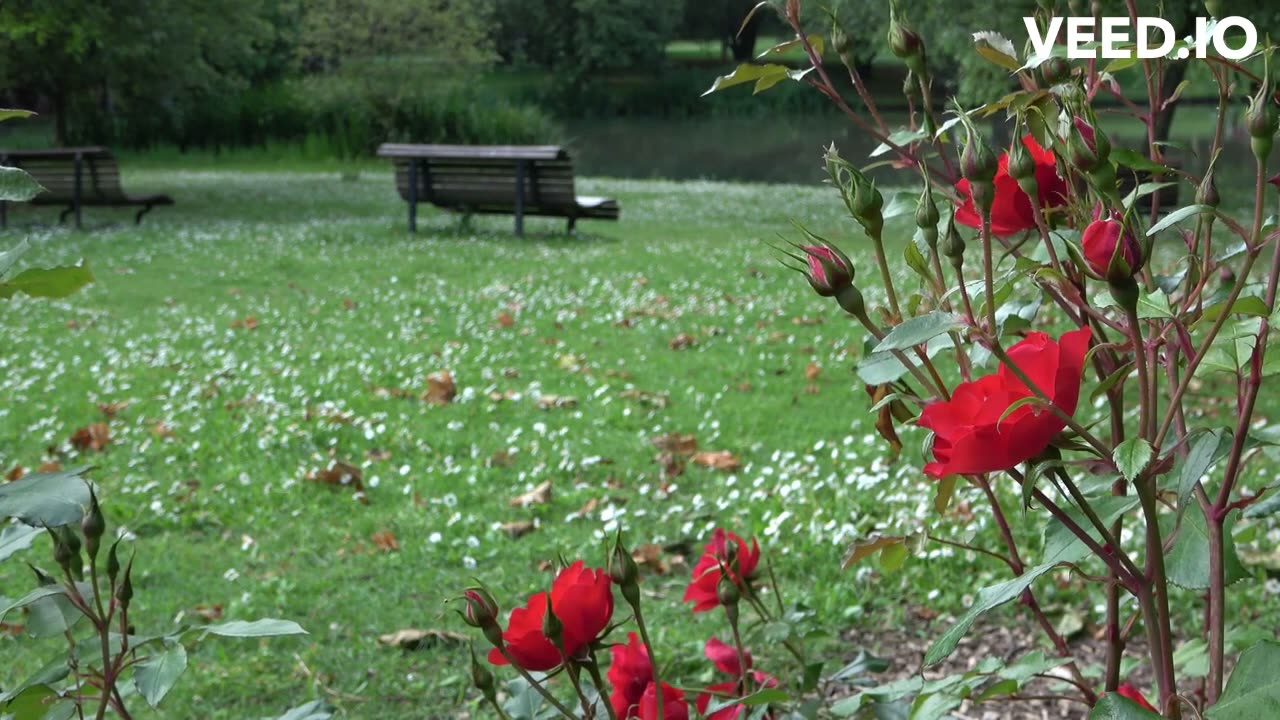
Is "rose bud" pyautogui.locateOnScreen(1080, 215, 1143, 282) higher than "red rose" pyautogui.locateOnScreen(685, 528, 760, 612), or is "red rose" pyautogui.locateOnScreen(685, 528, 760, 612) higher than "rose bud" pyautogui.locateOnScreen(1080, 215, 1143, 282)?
"rose bud" pyautogui.locateOnScreen(1080, 215, 1143, 282)

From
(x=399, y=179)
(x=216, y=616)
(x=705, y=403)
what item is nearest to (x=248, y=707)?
(x=216, y=616)

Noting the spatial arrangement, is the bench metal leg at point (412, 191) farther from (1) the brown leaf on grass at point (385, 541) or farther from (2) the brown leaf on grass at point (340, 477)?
(1) the brown leaf on grass at point (385, 541)

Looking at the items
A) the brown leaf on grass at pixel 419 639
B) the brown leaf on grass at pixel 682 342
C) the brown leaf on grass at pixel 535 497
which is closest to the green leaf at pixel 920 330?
the brown leaf on grass at pixel 419 639

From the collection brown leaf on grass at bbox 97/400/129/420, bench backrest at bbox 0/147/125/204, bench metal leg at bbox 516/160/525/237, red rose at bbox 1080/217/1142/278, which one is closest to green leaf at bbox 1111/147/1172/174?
red rose at bbox 1080/217/1142/278

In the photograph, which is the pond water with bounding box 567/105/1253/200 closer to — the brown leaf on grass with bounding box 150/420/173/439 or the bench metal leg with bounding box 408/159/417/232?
the bench metal leg with bounding box 408/159/417/232

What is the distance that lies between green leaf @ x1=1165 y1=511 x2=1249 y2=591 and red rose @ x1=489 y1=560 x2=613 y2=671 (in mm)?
432

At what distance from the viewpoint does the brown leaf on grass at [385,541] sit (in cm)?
350

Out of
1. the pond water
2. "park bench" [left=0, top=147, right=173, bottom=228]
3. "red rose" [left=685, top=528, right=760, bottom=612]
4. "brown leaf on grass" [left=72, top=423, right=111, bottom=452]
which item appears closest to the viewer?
"red rose" [left=685, top=528, right=760, bottom=612]

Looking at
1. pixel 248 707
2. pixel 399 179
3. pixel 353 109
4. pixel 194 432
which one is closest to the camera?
pixel 248 707

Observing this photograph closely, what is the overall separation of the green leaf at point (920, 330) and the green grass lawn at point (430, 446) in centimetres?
37

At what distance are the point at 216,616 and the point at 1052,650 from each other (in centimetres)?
202

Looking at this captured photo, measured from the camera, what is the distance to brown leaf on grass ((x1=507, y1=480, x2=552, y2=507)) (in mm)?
3758

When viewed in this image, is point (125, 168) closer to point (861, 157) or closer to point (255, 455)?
point (861, 157)

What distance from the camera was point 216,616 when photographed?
306 centimetres
